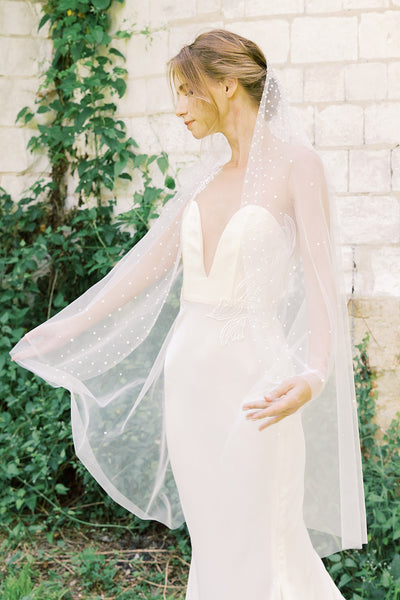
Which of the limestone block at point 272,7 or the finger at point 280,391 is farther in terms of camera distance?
the limestone block at point 272,7

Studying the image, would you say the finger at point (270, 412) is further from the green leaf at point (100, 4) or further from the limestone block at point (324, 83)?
the green leaf at point (100, 4)

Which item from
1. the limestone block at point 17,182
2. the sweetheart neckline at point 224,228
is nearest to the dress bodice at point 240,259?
the sweetheart neckline at point 224,228

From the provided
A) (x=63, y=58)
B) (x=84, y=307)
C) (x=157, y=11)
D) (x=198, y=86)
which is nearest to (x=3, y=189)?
(x=63, y=58)

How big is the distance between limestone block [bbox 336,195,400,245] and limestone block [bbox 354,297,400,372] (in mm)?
351

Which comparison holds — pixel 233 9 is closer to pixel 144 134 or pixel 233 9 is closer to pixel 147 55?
pixel 147 55

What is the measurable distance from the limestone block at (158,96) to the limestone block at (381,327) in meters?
1.73

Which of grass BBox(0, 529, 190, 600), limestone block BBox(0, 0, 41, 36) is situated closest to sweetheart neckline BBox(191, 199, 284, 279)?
grass BBox(0, 529, 190, 600)

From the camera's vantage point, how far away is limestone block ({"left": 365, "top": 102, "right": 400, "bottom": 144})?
4051 mm

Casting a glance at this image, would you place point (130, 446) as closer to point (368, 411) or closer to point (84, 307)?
point (84, 307)

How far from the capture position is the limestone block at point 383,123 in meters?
4.05

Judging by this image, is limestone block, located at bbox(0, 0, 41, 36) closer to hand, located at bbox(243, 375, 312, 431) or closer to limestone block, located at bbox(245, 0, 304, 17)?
limestone block, located at bbox(245, 0, 304, 17)

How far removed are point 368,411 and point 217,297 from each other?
7.13 feet

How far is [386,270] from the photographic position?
13.4 feet

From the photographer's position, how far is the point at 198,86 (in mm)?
2082
